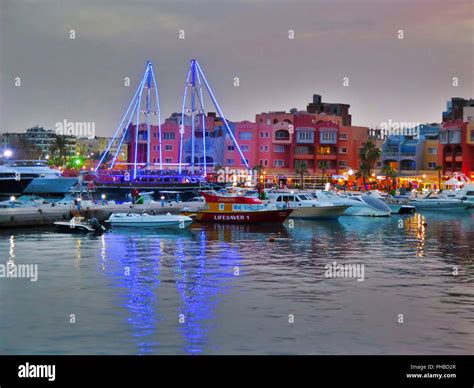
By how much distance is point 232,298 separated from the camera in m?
29.1

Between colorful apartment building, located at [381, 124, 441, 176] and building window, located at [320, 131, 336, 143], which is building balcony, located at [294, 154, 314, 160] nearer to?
building window, located at [320, 131, 336, 143]

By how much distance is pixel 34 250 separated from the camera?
4344 cm

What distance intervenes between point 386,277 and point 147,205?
38.5 meters

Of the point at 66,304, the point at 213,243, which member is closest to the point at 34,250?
the point at 213,243

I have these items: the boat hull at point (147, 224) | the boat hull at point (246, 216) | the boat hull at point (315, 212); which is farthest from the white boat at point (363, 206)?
the boat hull at point (147, 224)

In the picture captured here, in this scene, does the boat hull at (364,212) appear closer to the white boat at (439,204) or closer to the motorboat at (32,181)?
the white boat at (439,204)

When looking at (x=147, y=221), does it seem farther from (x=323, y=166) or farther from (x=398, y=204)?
(x=323, y=166)

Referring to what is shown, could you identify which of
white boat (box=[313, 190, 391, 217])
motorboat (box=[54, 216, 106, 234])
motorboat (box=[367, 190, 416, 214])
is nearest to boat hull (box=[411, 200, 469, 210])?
motorboat (box=[367, 190, 416, 214])

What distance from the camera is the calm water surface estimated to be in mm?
22688

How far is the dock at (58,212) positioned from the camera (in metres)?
58.1

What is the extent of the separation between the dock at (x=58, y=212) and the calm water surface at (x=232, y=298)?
7.51 metres

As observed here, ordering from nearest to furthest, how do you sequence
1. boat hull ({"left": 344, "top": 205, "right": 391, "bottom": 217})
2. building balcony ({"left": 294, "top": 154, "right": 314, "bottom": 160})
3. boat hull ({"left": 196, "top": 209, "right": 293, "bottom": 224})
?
boat hull ({"left": 196, "top": 209, "right": 293, "bottom": 224}), boat hull ({"left": 344, "top": 205, "right": 391, "bottom": 217}), building balcony ({"left": 294, "top": 154, "right": 314, "bottom": 160})

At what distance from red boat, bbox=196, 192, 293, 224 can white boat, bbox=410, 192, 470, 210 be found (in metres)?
35.1
